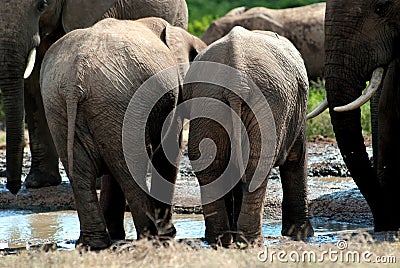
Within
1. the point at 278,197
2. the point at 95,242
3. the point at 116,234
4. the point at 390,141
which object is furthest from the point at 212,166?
the point at 278,197

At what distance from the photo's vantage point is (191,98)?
17.5ft

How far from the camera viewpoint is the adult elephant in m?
6.73

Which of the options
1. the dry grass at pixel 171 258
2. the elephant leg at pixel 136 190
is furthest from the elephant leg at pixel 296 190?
the dry grass at pixel 171 258

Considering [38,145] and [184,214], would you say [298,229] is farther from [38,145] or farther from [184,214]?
[38,145]

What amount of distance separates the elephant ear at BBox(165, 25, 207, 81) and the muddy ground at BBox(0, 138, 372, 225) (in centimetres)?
150

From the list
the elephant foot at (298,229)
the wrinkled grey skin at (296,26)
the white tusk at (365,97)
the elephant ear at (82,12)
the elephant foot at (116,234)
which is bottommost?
the elephant foot at (116,234)

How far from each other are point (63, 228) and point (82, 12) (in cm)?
170

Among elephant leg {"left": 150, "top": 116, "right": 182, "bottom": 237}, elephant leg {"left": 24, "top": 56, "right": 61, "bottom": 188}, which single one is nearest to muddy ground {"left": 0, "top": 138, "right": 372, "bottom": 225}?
elephant leg {"left": 24, "top": 56, "right": 61, "bottom": 188}

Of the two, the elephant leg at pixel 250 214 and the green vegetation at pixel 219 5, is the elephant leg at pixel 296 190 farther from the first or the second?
the green vegetation at pixel 219 5

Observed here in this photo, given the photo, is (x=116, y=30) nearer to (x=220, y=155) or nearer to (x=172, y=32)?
(x=172, y=32)

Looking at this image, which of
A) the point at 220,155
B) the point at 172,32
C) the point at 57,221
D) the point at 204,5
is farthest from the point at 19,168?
the point at 204,5

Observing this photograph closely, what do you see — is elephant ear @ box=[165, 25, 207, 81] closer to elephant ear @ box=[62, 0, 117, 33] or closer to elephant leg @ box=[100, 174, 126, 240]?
elephant leg @ box=[100, 174, 126, 240]

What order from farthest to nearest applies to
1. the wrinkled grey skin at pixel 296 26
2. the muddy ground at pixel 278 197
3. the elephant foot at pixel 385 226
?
1. the wrinkled grey skin at pixel 296 26
2. the muddy ground at pixel 278 197
3. the elephant foot at pixel 385 226

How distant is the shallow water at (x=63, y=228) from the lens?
627 cm
